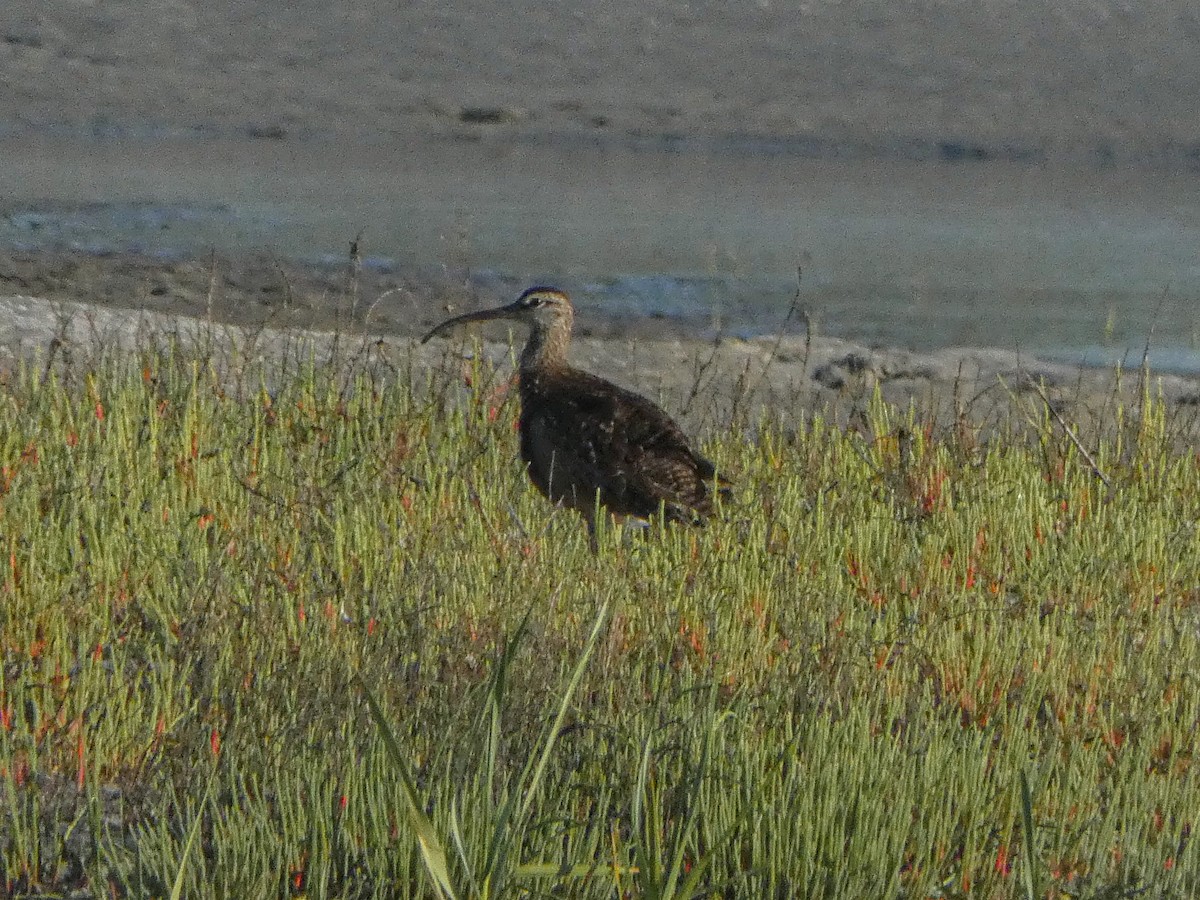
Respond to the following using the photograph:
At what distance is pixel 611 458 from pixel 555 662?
1.57m

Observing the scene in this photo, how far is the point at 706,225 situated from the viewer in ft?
50.0

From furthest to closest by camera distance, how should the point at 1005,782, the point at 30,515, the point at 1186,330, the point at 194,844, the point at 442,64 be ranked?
the point at 442,64, the point at 1186,330, the point at 30,515, the point at 1005,782, the point at 194,844

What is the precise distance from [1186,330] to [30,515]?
8160 mm

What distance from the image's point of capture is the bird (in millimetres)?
5996

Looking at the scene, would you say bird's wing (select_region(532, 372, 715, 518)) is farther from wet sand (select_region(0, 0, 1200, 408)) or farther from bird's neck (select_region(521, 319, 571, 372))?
wet sand (select_region(0, 0, 1200, 408))

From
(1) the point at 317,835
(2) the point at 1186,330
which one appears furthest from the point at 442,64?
(1) the point at 317,835

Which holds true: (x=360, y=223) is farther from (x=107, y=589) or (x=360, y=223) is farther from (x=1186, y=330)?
(x=107, y=589)

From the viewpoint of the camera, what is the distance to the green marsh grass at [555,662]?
343 centimetres

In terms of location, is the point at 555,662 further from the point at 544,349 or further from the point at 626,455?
the point at 544,349

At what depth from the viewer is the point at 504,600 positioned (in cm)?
496

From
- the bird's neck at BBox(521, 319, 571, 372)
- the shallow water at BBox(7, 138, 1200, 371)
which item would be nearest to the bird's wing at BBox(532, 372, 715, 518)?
the bird's neck at BBox(521, 319, 571, 372)

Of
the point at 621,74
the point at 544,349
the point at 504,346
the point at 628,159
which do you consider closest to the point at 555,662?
the point at 544,349

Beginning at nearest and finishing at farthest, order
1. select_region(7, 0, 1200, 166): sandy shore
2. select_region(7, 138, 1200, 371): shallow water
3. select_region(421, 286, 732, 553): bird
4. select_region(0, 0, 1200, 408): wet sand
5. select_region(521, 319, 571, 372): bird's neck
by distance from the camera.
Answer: select_region(421, 286, 732, 553): bird < select_region(521, 319, 571, 372): bird's neck < select_region(7, 138, 1200, 371): shallow water < select_region(0, 0, 1200, 408): wet sand < select_region(7, 0, 1200, 166): sandy shore

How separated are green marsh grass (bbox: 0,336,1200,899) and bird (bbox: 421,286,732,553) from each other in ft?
0.40
